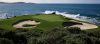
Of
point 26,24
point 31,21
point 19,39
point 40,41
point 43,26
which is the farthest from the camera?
point 31,21

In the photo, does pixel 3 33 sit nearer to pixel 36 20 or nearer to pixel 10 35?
pixel 10 35

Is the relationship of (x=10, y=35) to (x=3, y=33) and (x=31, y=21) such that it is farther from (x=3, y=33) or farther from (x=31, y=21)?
(x=31, y=21)

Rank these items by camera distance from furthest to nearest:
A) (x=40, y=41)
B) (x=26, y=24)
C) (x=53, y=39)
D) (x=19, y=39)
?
(x=26, y=24), (x=19, y=39), (x=53, y=39), (x=40, y=41)

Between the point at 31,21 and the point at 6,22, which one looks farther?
the point at 31,21

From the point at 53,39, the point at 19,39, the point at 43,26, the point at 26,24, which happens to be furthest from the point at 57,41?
the point at 26,24

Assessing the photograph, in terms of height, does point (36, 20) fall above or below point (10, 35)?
below

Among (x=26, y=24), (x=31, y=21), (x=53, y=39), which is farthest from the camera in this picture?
(x=31, y=21)

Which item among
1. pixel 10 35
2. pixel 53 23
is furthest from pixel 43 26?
pixel 10 35

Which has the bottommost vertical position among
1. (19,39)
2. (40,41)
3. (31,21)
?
(31,21)

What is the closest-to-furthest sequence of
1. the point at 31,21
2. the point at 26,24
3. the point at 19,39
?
1. the point at 19,39
2. the point at 26,24
3. the point at 31,21
